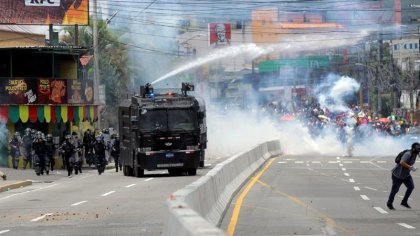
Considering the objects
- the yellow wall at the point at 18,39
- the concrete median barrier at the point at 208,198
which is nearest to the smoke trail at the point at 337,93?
the yellow wall at the point at 18,39

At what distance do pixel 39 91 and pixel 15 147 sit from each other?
16.1 feet

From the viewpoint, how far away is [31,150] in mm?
44562

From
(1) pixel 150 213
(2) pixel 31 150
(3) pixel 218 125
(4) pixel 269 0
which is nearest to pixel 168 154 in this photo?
(2) pixel 31 150

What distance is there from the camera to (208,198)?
19.4 metres

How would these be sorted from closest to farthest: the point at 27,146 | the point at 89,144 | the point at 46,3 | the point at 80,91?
1. the point at 27,146
2. the point at 89,144
3. the point at 80,91
4. the point at 46,3

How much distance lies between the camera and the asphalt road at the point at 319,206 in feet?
62.1

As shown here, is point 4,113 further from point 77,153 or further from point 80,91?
point 77,153

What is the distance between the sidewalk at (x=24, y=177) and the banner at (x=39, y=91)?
11.9 feet

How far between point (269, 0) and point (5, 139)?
5163 centimetres

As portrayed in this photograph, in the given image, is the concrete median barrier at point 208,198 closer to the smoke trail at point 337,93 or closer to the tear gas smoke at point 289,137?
the tear gas smoke at point 289,137

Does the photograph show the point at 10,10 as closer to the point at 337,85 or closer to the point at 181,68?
the point at 181,68

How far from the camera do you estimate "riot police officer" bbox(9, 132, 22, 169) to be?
44.4 m

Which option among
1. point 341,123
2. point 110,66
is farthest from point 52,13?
point 110,66

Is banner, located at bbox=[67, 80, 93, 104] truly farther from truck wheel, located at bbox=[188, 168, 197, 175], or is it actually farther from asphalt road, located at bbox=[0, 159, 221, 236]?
truck wheel, located at bbox=[188, 168, 197, 175]
